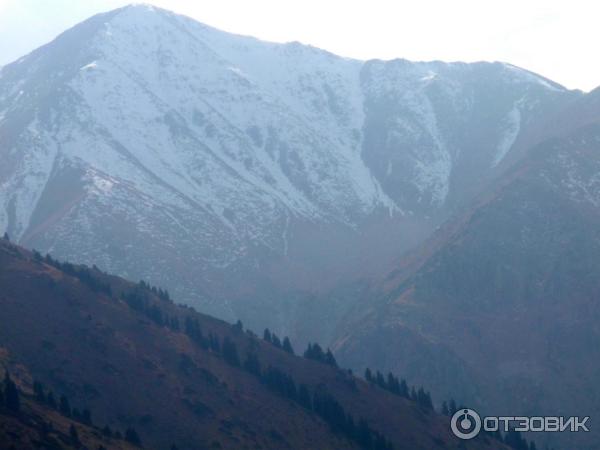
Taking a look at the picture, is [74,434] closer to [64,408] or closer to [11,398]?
[11,398]

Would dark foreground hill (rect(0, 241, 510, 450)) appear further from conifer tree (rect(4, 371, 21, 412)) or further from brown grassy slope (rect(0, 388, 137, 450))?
conifer tree (rect(4, 371, 21, 412))

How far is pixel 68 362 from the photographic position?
577 ft

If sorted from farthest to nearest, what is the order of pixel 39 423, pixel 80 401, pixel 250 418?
pixel 250 418 → pixel 80 401 → pixel 39 423

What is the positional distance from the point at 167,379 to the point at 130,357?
7.91 m

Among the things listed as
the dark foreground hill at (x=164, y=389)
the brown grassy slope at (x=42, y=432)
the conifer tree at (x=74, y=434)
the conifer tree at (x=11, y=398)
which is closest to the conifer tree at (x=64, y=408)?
the brown grassy slope at (x=42, y=432)

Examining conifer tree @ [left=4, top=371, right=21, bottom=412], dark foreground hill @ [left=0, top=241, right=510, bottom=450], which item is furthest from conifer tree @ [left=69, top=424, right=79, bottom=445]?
dark foreground hill @ [left=0, top=241, right=510, bottom=450]

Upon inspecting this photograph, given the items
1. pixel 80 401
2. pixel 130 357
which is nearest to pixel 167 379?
pixel 130 357

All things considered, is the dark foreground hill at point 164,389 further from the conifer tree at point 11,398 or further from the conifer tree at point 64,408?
the conifer tree at point 11,398

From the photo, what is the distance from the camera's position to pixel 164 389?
17938cm

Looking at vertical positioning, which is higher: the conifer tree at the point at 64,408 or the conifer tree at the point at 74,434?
the conifer tree at the point at 74,434

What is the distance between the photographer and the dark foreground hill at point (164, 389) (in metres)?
168

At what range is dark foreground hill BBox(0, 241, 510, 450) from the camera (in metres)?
168

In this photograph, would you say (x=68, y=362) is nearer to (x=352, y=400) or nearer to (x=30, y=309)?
(x=30, y=309)

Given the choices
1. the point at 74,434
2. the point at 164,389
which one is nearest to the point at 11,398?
the point at 74,434
